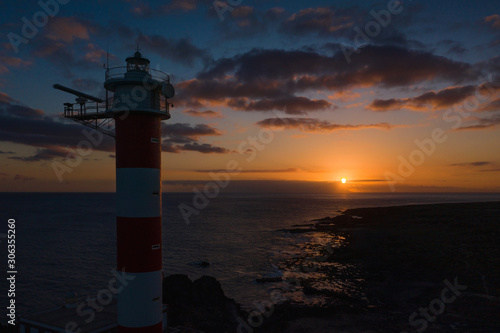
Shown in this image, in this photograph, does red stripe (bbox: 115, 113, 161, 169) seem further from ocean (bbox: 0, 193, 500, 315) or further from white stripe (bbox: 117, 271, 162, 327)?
ocean (bbox: 0, 193, 500, 315)

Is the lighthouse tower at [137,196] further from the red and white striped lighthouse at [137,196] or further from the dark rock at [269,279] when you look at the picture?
A: the dark rock at [269,279]

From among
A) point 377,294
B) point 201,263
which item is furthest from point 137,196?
point 201,263

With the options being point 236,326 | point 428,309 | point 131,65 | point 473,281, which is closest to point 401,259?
point 473,281

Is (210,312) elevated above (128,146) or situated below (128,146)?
below

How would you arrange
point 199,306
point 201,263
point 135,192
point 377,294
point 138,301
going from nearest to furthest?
1. point 135,192
2. point 138,301
3. point 199,306
4. point 377,294
5. point 201,263

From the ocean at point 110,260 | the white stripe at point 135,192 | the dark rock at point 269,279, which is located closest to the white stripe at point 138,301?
the white stripe at point 135,192

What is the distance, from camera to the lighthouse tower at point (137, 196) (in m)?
11.0

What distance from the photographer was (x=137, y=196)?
10922mm

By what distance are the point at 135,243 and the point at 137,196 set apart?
1.67m

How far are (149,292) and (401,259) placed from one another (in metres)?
33.5

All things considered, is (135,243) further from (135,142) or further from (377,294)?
(377,294)

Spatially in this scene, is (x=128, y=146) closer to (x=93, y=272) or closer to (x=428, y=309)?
(x=428, y=309)

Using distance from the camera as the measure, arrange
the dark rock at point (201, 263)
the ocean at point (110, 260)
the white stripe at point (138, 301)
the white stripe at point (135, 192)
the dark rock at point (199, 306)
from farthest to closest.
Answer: the dark rock at point (201, 263) < the ocean at point (110, 260) < the dark rock at point (199, 306) < the white stripe at point (138, 301) < the white stripe at point (135, 192)

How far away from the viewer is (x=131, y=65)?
38.0ft
